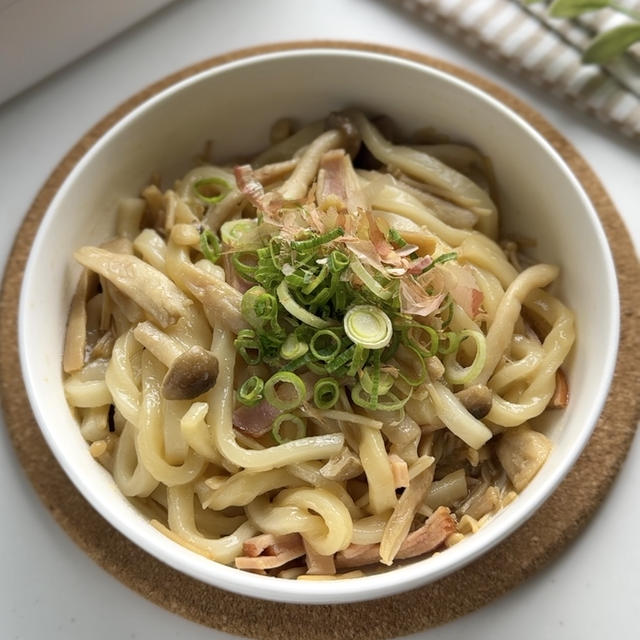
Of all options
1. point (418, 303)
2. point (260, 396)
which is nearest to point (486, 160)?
point (418, 303)

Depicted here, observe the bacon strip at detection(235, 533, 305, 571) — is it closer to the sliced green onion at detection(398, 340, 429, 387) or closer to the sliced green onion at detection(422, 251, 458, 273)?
the sliced green onion at detection(398, 340, 429, 387)

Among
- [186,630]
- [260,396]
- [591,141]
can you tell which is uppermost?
[591,141]

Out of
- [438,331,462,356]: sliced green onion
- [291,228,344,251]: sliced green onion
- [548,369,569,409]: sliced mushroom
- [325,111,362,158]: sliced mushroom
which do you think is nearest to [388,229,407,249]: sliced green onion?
[291,228,344,251]: sliced green onion

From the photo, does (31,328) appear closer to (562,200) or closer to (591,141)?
(562,200)

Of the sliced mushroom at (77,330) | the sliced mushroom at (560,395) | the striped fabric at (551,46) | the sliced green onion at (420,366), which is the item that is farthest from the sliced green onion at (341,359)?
the striped fabric at (551,46)

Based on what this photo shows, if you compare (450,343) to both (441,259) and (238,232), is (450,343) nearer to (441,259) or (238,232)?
(441,259)

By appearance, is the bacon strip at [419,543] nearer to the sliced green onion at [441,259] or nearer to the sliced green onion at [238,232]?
the sliced green onion at [441,259]
